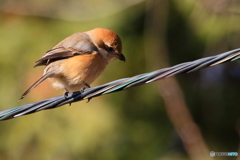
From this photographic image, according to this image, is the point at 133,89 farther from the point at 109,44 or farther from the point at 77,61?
the point at 77,61

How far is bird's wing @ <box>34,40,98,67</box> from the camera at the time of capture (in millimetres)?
3980

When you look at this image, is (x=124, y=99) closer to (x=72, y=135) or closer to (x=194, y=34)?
(x=72, y=135)

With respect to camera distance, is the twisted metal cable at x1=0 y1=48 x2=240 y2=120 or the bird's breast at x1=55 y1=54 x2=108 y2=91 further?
the bird's breast at x1=55 y1=54 x2=108 y2=91

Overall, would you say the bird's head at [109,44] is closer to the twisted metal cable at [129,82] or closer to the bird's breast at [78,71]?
the bird's breast at [78,71]

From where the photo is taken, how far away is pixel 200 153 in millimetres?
5121

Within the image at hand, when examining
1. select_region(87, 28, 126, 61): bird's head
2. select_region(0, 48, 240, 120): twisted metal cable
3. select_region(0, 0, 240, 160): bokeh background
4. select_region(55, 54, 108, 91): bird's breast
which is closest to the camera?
select_region(0, 48, 240, 120): twisted metal cable

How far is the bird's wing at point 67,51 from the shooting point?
157 inches

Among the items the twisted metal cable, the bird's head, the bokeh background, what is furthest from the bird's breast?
the twisted metal cable

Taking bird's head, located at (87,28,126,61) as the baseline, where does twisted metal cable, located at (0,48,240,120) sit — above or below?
below

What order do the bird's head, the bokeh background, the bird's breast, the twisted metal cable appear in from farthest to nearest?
the bokeh background < the bird's head < the bird's breast < the twisted metal cable

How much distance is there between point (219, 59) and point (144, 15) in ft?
9.45

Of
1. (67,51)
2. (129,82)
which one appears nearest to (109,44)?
(67,51)

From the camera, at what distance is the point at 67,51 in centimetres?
409

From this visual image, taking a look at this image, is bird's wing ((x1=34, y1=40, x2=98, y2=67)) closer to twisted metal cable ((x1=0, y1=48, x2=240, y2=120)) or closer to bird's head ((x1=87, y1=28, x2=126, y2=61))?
bird's head ((x1=87, y1=28, x2=126, y2=61))
